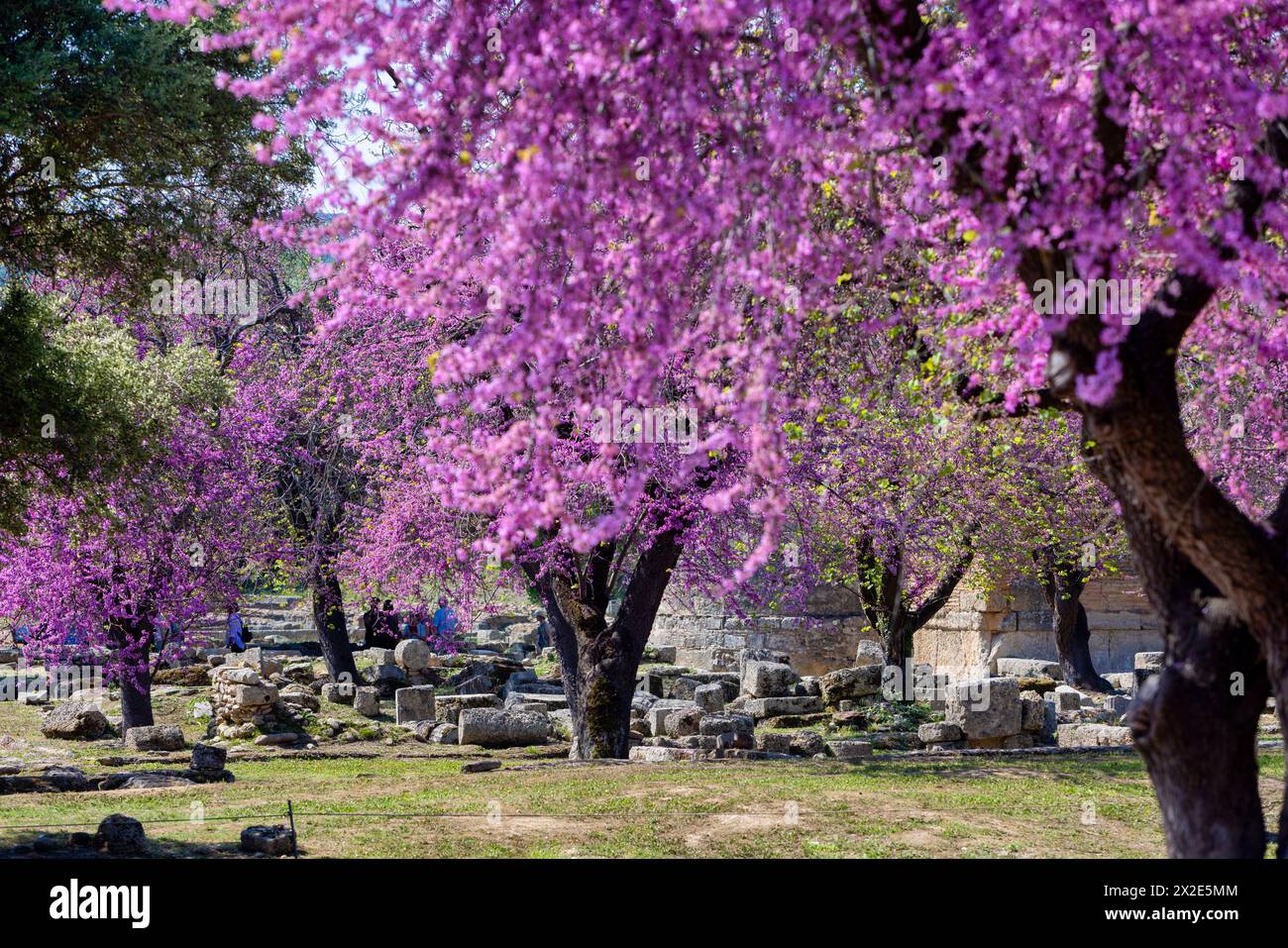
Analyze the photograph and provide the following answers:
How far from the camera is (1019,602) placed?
2958 cm

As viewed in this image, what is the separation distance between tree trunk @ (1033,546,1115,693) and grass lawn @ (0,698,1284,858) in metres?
11.1

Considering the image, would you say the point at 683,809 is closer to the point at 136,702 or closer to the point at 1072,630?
the point at 136,702

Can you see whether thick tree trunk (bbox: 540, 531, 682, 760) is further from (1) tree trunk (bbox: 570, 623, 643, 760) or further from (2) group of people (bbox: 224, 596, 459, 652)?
(2) group of people (bbox: 224, 596, 459, 652)

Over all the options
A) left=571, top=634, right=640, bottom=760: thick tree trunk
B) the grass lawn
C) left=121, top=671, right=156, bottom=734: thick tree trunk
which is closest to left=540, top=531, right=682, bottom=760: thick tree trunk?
left=571, top=634, right=640, bottom=760: thick tree trunk

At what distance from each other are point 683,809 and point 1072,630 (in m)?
18.2

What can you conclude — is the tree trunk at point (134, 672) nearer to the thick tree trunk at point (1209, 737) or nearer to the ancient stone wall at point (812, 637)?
the ancient stone wall at point (812, 637)

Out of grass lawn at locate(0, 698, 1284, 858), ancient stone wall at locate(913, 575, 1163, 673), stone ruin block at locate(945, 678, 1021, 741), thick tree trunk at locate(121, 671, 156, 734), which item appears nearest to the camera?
grass lawn at locate(0, 698, 1284, 858)

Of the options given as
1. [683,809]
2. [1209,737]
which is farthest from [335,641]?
[1209,737]

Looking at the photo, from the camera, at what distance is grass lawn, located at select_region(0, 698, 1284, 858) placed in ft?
31.7

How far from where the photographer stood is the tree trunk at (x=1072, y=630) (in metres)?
26.8

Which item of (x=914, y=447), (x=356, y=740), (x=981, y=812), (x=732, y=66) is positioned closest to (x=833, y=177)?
(x=732, y=66)

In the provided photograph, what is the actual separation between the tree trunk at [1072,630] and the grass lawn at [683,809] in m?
11.1

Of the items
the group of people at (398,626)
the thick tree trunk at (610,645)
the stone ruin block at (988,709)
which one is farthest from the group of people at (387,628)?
the thick tree trunk at (610,645)

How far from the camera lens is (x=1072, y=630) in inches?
1073
